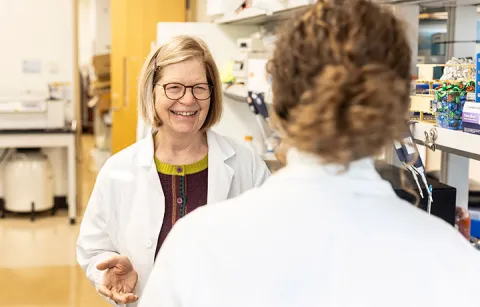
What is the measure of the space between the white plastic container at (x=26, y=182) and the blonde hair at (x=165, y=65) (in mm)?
4246

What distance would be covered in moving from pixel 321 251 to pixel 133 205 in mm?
1029

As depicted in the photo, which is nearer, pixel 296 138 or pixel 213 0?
pixel 296 138

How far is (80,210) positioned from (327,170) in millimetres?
5685

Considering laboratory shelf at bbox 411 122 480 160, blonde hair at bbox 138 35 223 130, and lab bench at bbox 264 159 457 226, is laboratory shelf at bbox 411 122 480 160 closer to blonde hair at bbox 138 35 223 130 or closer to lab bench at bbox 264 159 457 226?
lab bench at bbox 264 159 457 226

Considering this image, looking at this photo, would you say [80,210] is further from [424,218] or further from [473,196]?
[424,218]

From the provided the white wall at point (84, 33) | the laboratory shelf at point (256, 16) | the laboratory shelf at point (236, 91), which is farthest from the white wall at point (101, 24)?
the laboratory shelf at point (236, 91)

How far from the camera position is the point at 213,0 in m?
4.12

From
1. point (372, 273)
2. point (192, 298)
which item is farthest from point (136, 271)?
point (372, 273)

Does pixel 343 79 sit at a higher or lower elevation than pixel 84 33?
lower

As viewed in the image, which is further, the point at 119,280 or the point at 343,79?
the point at 119,280

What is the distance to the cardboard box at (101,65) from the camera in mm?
8883

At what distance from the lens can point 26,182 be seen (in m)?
5.85

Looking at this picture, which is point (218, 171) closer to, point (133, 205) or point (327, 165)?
point (133, 205)

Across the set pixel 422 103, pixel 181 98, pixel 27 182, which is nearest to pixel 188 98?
pixel 181 98
